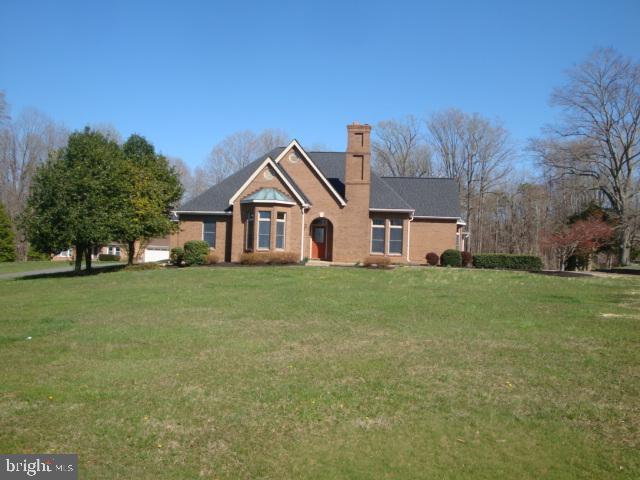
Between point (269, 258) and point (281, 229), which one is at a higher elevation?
point (281, 229)

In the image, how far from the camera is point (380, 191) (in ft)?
110

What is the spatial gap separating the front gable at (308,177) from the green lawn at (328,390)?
54.4 feet

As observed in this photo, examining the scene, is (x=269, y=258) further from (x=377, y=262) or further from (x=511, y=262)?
(x=511, y=262)

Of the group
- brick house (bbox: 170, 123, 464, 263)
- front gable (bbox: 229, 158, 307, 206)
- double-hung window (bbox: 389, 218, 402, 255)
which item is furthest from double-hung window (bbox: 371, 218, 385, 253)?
front gable (bbox: 229, 158, 307, 206)

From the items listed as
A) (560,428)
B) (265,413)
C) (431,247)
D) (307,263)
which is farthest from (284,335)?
(431,247)

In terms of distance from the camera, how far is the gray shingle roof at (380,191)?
32.5 m

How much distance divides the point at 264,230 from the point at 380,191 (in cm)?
795

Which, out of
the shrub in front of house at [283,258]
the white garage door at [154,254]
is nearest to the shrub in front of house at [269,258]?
the shrub in front of house at [283,258]

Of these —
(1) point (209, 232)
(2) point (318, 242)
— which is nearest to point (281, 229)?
(2) point (318, 242)

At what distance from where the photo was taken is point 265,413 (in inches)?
274

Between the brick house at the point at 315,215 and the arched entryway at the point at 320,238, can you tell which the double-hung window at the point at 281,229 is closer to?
the brick house at the point at 315,215

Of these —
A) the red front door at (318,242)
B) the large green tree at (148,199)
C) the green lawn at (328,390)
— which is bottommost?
the green lawn at (328,390)

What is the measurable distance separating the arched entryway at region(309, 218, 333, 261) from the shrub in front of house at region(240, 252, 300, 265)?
411 cm

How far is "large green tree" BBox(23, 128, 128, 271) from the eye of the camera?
2781cm
